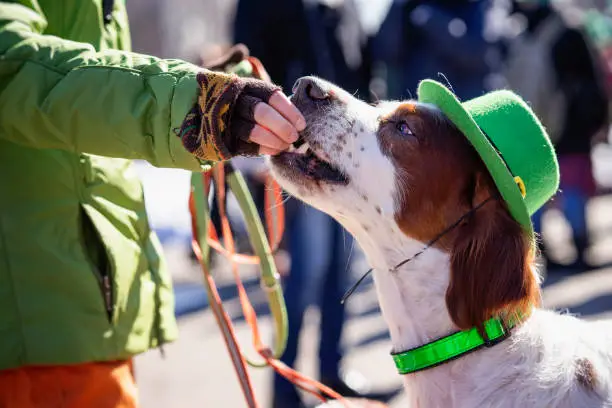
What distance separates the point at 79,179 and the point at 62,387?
0.48m

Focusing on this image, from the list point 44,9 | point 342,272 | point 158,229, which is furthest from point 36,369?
point 158,229

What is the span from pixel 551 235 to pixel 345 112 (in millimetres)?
7449

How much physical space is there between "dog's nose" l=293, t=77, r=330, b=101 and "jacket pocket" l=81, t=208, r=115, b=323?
614mm

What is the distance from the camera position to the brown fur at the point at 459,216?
202 centimetres

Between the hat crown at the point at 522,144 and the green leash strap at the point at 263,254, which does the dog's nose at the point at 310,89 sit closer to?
the hat crown at the point at 522,144

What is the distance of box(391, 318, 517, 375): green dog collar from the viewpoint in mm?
2049

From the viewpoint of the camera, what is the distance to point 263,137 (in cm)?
160

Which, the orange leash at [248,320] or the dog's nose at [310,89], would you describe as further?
the orange leash at [248,320]

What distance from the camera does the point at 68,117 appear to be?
1616 millimetres

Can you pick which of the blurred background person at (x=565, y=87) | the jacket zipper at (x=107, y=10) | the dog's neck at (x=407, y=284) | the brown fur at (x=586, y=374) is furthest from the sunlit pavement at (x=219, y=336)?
the jacket zipper at (x=107, y=10)

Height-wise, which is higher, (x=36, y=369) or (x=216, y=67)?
(x=216, y=67)

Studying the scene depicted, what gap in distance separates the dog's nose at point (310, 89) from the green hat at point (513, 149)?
0.34 m

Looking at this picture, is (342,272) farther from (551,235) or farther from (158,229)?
(551,235)

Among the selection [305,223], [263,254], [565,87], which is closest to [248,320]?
[263,254]
